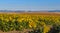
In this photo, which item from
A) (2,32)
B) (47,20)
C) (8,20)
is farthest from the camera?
(47,20)

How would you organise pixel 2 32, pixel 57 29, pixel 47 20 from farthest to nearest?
pixel 47 20, pixel 2 32, pixel 57 29

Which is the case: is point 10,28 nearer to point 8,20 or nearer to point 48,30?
point 8,20

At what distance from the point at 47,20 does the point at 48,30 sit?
14.8m

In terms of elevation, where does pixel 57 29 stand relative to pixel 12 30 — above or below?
above

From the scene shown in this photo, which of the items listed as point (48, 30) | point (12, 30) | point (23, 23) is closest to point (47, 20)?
point (23, 23)

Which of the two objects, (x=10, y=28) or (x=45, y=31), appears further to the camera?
(x=10, y=28)

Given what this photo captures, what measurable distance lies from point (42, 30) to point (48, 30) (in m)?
0.37

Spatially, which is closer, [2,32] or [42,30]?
[42,30]

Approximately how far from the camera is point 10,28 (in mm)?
23906

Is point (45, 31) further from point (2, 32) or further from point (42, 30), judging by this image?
point (2, 32)

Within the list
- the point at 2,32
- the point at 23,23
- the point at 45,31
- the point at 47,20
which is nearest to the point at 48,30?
the point at 45,31

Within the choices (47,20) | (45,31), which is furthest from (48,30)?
(47,20)

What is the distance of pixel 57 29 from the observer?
614 inches

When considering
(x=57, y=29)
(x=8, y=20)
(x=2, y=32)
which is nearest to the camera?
(x=57, y=29)
